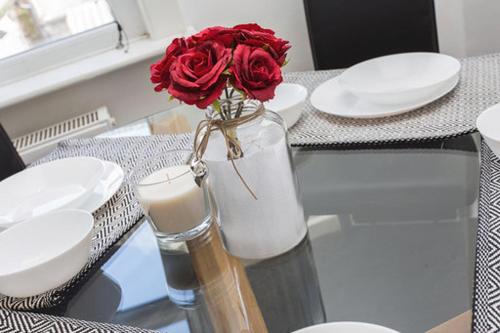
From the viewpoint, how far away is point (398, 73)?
1219 mm

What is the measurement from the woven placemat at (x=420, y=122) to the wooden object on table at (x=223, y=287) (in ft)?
1.01

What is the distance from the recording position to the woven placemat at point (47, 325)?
2.27 ft

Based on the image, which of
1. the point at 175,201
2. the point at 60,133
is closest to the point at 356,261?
the point at 175,201

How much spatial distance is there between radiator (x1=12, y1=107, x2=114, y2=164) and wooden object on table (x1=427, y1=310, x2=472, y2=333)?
5.18ft

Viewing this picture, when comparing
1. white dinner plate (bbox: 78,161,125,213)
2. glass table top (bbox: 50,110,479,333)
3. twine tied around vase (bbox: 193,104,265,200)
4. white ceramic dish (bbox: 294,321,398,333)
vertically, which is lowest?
glass table top (bbox: 50,110,479,333)

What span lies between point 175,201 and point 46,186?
1.39 ft

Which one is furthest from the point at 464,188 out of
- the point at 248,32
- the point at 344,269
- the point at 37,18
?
the point at 37,18

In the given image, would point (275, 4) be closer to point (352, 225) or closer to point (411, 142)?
point (411, 142)

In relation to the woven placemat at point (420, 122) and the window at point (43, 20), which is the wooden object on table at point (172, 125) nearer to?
the woven placemat at point (420, 122)

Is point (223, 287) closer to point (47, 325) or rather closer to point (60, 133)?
point (47, 325)

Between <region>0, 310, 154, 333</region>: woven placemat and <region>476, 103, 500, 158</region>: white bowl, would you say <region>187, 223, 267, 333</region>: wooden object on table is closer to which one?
<region>0, 310, 154, 333</region>: woven placemat

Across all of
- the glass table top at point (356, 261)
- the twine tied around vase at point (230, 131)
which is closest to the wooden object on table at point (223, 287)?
the glass table top at point (356, 261)

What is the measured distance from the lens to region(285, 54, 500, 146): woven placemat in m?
0.98

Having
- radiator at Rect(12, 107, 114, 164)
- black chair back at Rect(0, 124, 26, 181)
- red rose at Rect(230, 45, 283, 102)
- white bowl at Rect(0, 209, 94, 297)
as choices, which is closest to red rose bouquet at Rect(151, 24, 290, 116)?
red rose at Rect(230, 45, 283, 102)
